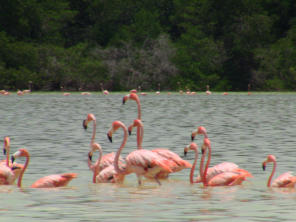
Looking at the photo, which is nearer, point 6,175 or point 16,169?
point 6,175

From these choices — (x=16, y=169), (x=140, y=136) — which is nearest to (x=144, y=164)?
(x=140, y=136)

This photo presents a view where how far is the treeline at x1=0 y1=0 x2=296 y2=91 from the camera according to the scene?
183 feet

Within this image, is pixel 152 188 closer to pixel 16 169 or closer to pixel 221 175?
pixel 221 175

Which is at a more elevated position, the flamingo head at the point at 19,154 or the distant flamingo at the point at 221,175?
the flamingo head at the point at 19,154

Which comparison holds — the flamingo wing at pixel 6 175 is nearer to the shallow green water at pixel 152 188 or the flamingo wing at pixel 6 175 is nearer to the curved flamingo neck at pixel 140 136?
the shallow green water at pixel 152 188

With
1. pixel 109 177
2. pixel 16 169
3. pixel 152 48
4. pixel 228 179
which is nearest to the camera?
pixel 228 179

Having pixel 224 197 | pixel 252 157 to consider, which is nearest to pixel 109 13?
pixel 252 157

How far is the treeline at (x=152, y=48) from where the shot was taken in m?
55.7

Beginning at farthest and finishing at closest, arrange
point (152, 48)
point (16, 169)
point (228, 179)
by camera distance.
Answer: point (152, 48) → point (16, 169) → point (228, 179)

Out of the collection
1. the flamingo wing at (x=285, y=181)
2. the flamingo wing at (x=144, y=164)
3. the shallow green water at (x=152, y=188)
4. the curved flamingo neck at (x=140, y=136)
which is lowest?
the shallow green water at (x=152, y=188)

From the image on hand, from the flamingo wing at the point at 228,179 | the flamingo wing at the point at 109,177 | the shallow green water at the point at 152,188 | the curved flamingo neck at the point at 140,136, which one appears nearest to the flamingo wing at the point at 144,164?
the shallow green water at the point at 152,188

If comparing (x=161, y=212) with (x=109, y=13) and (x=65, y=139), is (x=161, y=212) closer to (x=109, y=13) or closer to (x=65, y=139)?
(x=65, y=139)

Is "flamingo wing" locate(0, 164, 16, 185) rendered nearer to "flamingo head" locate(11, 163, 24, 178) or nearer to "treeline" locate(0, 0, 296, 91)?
"flamingo head" locate(11, 163, 24, 178)

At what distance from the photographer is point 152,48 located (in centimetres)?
5884
